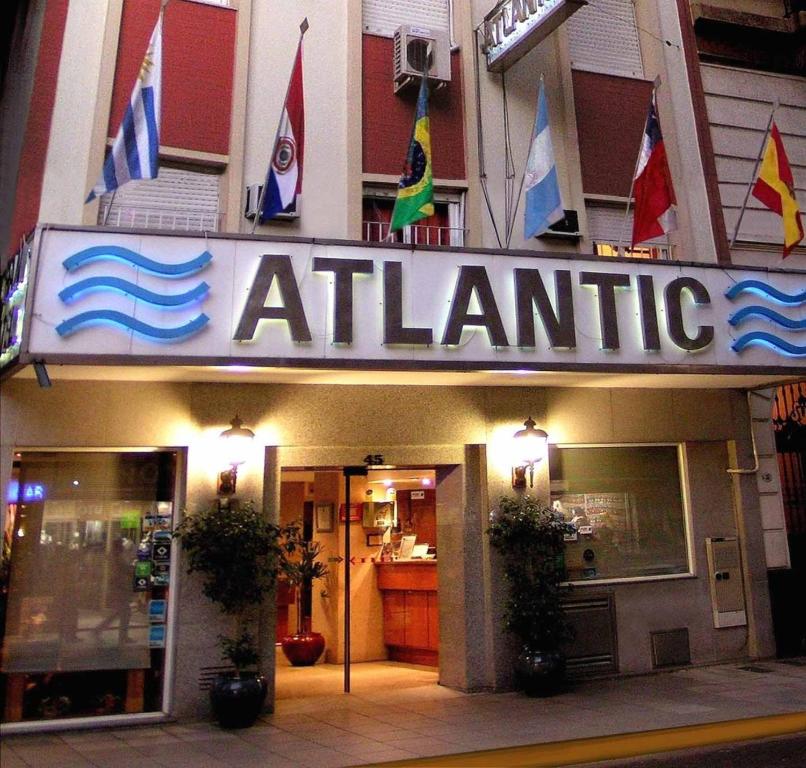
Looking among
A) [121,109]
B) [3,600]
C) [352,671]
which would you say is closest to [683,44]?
[121,109]

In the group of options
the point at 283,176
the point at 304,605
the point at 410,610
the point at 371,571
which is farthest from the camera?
the point at 304,605

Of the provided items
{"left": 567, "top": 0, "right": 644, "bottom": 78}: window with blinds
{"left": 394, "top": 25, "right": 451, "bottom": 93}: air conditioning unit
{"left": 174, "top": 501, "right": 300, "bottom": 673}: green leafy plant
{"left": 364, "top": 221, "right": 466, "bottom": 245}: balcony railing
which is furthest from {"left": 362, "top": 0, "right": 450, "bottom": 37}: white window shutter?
{"left": 174, "top": 501, "right": 300, "bottom": 673}: green leafy plant

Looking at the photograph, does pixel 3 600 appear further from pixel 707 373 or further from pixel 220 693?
pixel 707 373

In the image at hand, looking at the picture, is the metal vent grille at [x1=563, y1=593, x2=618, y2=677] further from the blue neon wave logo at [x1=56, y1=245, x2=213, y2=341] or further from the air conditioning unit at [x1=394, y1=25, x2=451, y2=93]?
the air conditioning unit at [x1=394, y1=25, x2=451, y2=93]

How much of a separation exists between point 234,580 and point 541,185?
18.8 feet

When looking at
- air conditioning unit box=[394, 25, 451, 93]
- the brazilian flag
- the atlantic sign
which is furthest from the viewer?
air conditioning unit box=[394, 25, 451, 93]

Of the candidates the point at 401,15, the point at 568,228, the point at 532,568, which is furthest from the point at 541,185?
the point at 532,568

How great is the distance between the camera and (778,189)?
10.0 m

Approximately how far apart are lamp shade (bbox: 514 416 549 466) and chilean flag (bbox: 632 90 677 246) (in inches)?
105

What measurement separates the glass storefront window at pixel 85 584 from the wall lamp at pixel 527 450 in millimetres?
4278

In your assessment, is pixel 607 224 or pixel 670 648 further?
pixel 607 224

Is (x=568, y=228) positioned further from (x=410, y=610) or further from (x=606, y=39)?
(x=410, y=610)

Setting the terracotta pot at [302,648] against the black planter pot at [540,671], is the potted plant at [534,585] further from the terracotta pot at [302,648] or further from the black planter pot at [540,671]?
the terracotta pot at [302,648]

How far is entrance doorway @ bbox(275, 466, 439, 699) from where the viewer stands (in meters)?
11.2
